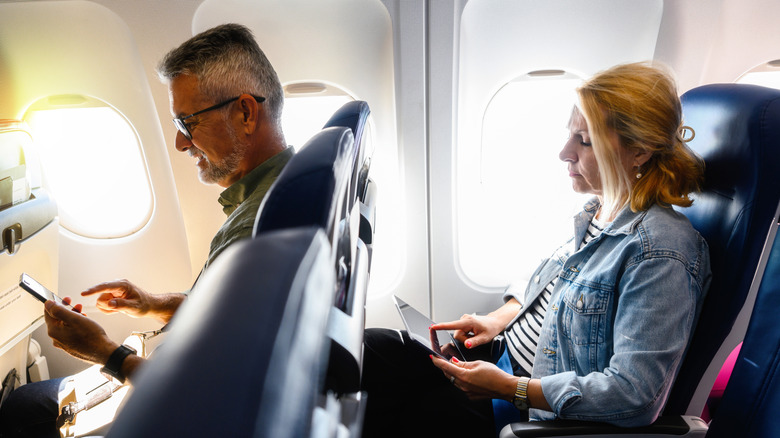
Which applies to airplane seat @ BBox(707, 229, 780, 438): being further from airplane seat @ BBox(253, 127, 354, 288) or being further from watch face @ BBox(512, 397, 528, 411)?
airplane seat @ BBox(253, 127, 354, 288)

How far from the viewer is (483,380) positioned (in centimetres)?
129

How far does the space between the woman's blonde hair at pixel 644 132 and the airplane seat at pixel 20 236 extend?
2136 mm

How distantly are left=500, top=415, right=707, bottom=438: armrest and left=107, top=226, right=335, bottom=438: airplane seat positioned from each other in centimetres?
99

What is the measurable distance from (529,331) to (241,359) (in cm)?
148

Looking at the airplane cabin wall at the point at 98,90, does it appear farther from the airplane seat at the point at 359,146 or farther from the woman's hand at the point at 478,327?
the woman's hand at the point at 478,327

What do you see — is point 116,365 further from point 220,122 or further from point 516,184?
point 516,184

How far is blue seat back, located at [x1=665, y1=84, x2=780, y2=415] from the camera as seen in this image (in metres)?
1.07

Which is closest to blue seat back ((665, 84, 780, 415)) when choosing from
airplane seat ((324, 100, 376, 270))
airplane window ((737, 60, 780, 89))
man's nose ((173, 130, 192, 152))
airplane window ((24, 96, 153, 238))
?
airplane seat ((324, 100, 376, 270))

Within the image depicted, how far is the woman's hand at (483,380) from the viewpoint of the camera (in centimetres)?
128

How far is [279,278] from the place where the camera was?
0.30 meters

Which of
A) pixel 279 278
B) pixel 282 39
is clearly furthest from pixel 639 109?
pixel 282 39

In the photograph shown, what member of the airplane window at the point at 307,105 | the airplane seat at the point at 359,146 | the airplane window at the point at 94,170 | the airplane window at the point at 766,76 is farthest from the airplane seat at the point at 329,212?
the airplane window at the point at 766,76

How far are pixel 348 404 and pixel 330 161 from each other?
0.29 m

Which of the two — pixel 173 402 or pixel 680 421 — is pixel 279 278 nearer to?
pixel 173 402
